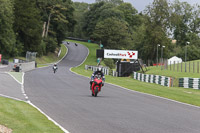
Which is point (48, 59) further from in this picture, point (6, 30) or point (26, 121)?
point (26, 121)

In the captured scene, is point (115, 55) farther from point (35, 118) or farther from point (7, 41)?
point (35, 118)

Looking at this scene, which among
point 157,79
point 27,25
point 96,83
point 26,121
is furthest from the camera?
point 27,25

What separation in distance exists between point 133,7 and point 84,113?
476 ft

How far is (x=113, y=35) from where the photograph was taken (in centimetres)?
10981

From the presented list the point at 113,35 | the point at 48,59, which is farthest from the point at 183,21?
the point at 48,59

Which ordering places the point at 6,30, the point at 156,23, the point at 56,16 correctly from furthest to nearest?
the point at 56,16
the point at 156,23
the point at 6,30

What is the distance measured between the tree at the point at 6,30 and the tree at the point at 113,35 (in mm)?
37546

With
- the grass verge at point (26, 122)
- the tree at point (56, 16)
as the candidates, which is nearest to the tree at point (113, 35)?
the tree at point (56, 16)

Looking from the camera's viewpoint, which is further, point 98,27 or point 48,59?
point 98,27

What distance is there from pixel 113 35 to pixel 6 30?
41.5 m

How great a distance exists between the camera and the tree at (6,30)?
73.8m

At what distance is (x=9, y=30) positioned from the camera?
76188mm

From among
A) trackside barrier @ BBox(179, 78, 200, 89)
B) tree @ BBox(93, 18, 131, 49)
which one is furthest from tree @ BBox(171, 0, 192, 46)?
trackside barrier @ BBox(179, 78, 200, 89)

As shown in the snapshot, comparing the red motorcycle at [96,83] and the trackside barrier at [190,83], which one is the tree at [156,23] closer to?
the trackside barrier at [190,83]
